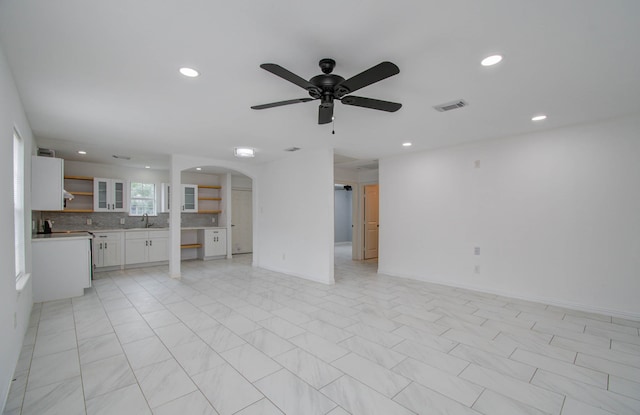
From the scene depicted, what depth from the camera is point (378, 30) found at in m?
1.88

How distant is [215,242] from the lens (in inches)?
316

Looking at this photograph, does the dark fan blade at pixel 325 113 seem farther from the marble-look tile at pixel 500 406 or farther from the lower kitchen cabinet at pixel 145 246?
the lower kitchen cabinet at pixel 145 246

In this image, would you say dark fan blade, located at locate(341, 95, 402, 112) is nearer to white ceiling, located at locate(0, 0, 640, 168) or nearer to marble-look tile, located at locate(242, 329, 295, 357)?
white ceiling, located at locate(0, 0, 640, 168)

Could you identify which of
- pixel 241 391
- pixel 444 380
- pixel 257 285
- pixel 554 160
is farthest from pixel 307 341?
pixel 554 160

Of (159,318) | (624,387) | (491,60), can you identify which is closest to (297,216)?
(159,318)

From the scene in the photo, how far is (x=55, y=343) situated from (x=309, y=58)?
3.67 meters

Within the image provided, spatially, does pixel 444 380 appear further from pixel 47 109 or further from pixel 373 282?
pixel 47 109

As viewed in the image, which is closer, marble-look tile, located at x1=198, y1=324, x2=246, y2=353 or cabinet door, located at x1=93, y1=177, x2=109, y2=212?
marble-look tile, located at x1=198, y1=324, x2=246, y2=353

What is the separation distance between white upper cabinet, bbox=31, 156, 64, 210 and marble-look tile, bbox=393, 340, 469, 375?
496 cm

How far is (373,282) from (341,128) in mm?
2933


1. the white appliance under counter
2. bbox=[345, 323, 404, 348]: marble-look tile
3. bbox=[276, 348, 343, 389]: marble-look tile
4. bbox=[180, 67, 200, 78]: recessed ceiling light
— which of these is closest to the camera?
bbox=[276, 348, 343, 389]: marble-look tile

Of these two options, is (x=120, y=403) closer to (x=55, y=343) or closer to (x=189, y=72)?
(x=55, y=343)

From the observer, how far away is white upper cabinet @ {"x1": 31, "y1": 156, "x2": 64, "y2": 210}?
4031 mm

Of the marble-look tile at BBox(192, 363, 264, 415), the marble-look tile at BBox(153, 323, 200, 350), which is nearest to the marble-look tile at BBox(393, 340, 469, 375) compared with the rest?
the marble-look tile at BBox(192, 363, 264, 415)
